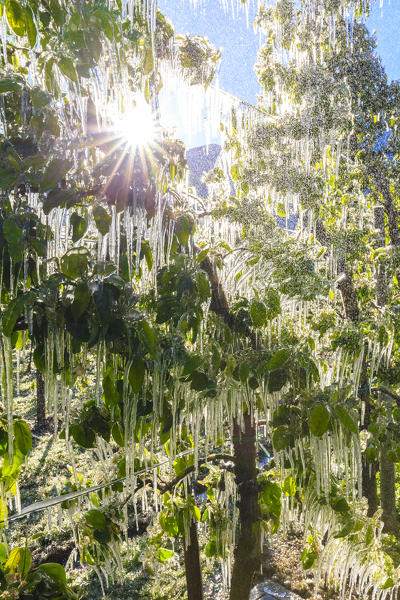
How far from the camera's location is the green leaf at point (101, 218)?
3.60 ft

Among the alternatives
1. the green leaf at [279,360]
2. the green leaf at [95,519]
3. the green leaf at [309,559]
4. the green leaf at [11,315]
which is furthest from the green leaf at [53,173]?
the green leaf at [309,559]

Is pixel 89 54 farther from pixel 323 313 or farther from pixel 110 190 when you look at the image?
pixel 323 313

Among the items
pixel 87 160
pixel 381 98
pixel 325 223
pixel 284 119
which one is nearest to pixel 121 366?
pixel 87 160

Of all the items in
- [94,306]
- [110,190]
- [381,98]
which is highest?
[381,98]

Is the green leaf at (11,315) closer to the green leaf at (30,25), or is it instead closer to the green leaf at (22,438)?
the green leaf at (22,438)

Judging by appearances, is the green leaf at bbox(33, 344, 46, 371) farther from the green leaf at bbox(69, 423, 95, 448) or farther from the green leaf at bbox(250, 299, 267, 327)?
the green leaf at bbox(250, 299, 267, 327)

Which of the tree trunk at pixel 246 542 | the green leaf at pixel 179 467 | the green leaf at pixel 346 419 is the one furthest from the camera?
the green leaf at pixel 179 467

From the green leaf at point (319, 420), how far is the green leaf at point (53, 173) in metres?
0.96

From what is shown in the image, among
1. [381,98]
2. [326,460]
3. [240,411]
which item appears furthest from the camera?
[381,98]

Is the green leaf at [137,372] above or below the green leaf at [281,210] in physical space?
below

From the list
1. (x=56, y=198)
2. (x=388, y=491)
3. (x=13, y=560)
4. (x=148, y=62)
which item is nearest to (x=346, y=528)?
(x=13, y=560)

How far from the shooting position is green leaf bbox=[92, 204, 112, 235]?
1.10 meters

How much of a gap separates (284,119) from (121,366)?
243 centimetres

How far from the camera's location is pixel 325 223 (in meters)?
2.92
